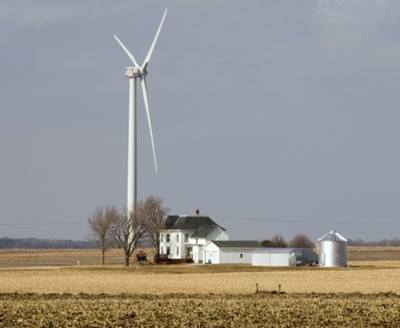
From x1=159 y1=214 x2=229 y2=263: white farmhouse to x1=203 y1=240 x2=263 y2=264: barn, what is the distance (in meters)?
4.59

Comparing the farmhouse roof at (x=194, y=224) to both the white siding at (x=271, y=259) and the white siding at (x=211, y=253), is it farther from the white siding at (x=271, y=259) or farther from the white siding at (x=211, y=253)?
the white siding at (x=271, y=259)

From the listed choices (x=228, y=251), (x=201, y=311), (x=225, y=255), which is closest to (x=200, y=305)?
(x=201, y=311)

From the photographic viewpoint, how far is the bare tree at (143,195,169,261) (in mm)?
131750

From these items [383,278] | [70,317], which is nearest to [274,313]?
[70,317]

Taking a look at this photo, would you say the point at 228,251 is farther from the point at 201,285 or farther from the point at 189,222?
the point at 201,285

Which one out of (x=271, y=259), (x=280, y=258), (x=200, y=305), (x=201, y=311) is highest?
(x=280, y=258)

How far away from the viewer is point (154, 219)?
13375 centimetres

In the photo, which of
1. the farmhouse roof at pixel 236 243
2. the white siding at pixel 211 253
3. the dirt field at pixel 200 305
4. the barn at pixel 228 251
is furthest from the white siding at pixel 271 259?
the dirt field at pixel 200 305

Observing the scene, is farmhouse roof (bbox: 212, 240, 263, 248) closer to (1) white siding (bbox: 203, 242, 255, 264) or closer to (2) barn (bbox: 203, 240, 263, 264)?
(2) barn (bbox: 203, 240, 263, 264)

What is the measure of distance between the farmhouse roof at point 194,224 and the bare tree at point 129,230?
523 cm

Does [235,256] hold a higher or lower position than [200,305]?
higher

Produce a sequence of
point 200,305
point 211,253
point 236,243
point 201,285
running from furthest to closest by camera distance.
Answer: point 236,243 < point 211,253 < point 201,285 < point 200,305

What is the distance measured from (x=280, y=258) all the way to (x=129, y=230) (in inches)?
850

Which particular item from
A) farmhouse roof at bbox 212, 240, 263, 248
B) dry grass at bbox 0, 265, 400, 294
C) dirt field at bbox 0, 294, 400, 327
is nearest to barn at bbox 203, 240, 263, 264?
farmhouse roof at bbox 212, 240, 263, 248
